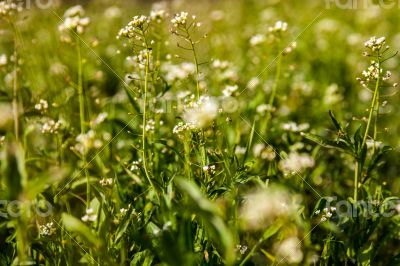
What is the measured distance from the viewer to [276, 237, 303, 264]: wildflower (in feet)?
5.52

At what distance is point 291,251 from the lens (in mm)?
1689

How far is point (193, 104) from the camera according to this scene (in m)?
1.97

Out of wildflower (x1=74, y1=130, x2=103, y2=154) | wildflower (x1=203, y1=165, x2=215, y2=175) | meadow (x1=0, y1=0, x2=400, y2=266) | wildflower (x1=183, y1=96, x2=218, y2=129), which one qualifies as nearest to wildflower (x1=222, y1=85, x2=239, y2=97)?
meadow (x1=0, y1=0, x2=400, y2=266)

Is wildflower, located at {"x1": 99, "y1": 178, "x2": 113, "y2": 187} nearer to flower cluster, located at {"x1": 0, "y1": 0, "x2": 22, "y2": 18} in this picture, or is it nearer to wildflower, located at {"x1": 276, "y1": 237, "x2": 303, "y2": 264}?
wildflower, located at {"x1": 276, "y1": 237, "x2": 303, "y2": 264}

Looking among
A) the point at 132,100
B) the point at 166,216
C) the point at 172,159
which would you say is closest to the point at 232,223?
the point at 166,216

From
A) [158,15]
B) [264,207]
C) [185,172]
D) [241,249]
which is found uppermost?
[158,15]

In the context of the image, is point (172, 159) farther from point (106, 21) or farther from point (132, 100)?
point (106, 21)

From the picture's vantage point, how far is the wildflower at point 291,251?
1683 millimetres

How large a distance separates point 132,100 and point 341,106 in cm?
160

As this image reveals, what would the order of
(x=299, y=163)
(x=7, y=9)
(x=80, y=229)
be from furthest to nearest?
1. (x=299, y=163)
2. (x=7, y=9)
3. (x=80, y=229)

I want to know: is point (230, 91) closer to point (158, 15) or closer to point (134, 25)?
point (158, 15)

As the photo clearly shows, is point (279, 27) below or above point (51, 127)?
above

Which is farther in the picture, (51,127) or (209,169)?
(51,127)

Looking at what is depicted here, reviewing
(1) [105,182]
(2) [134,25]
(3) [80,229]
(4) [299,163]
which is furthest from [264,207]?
(2) [134,25]
